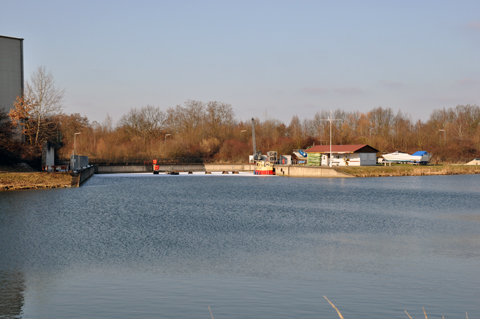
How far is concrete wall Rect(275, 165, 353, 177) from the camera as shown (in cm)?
7379

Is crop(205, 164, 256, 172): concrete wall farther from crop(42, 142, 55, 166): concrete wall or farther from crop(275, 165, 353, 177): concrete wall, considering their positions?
crop(42, 142, 55, 166): concrete wall

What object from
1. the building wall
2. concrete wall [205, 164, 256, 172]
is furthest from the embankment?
concrete wall [205, 164, 256, 172]

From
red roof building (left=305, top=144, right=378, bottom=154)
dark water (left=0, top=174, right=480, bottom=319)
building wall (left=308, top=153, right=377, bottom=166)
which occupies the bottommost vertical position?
dark water (left=0, top=174, right=480, bottom=319)

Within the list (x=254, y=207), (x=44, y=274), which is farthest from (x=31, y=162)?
(x=44, y=274)

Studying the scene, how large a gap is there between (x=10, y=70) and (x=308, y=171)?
44.9 metres

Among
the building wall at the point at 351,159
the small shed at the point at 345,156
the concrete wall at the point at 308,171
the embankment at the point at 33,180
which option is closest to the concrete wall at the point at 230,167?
the concrete wall at the point at 308,171

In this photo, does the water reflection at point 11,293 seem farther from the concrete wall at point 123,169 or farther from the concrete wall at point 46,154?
the concrete wall at point 123,169

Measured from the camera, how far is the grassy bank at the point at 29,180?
43.0m

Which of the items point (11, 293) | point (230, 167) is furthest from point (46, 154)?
point (230, 167)

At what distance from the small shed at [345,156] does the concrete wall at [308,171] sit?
172 inches

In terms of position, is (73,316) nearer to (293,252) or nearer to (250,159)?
(293,252)

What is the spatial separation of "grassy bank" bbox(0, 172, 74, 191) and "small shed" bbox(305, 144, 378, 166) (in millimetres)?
46254

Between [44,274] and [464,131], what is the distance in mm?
116123

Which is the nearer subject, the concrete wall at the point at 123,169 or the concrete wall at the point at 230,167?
the concrete wall at the point at 123,169
